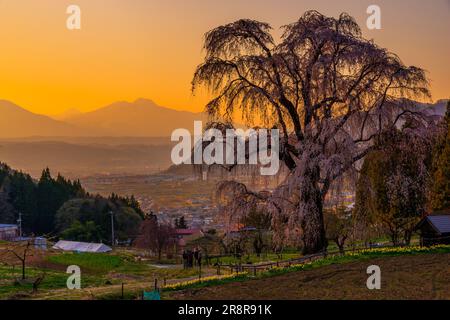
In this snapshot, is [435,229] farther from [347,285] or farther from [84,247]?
[84,247]

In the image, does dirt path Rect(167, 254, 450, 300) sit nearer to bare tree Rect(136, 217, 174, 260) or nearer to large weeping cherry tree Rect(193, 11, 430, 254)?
large weeping cherry tree Rect(193, 11, 430, 254)

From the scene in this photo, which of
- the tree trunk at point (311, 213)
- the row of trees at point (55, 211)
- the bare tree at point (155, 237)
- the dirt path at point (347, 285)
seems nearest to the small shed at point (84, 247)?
the bare tree at point (155, 237)

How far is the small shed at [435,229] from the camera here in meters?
28.8

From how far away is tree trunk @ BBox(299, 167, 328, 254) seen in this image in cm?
2622

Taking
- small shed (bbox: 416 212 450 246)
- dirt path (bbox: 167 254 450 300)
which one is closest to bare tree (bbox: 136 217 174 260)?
small shed (bbox: 416 212 450 246)

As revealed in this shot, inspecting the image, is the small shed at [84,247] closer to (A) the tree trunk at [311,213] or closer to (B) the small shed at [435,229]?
(A) the tree trunk at [311,213]

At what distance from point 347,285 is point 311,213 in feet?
21.7

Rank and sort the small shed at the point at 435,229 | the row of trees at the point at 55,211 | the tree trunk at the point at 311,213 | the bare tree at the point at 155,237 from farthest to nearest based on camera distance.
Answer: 1. the row of trees at the point at 55,211
2. the bare tree at the point at 155,237
3. the small shed at the point at 435,229
4. the tree trunk at the point at 311,213

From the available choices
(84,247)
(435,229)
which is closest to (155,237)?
(84,247)

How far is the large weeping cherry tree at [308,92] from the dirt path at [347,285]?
13.4 feet

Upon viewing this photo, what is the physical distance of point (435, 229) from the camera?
29.0m

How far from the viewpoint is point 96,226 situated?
7988cm
